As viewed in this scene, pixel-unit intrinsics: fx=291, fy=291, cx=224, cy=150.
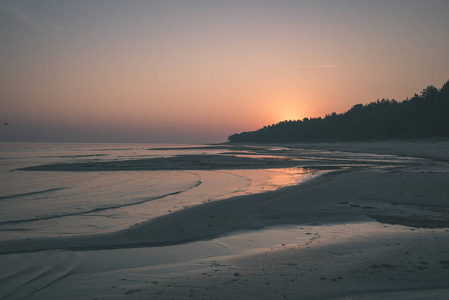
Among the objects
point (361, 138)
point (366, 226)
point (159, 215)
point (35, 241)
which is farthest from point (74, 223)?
point (361, 138)

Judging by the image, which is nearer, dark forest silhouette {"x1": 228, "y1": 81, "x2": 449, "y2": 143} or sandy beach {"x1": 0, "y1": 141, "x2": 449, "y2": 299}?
sandy beach {"x1": 0, "y1": 141, "x2": 449, "y2": 299}

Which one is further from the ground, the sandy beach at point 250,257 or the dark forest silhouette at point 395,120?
the dark forest silhouette at point 395,120

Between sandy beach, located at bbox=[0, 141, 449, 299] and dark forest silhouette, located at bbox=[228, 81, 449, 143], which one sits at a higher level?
dark forest silhouette, located at bbox=[228, 81, 449, 143]

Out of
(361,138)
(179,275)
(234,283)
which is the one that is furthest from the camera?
(361,138)

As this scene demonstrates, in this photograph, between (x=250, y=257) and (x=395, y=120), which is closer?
(x=250, y=257)

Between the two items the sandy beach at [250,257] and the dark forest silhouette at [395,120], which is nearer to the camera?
the sandy beach at [250,257]

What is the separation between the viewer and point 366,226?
6918mm

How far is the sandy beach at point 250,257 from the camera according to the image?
376cm

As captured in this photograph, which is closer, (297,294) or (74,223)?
(297,294)

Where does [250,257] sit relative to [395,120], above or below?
below

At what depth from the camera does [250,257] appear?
5.03 meters

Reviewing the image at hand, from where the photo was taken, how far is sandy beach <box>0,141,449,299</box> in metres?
3.76

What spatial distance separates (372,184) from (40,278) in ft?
40.8

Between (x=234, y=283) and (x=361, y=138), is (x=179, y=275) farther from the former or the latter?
(x=361, y=138)
